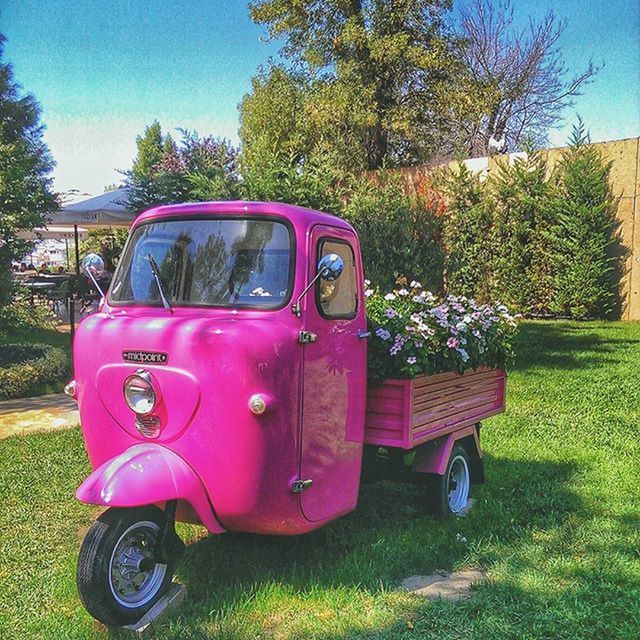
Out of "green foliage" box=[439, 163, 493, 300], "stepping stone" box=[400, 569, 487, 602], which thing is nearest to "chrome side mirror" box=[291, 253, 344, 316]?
"stepping stone" box=[400, 569, 487, 602]

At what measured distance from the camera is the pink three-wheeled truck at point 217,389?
10.6 ft

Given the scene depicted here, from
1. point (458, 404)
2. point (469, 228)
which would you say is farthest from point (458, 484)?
point (469, 228)

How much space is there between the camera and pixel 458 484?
199 inches

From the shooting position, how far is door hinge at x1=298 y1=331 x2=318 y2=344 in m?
3.40

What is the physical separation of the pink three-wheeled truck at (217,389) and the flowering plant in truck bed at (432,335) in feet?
0.64

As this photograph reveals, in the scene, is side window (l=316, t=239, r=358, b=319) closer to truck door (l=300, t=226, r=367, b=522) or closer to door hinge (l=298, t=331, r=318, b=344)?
truck door (l=300, t=226, r=367, b=522)

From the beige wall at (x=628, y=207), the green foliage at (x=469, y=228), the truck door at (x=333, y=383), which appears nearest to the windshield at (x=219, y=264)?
the truck door at (x=333, y=383)

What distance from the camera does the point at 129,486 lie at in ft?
10.1

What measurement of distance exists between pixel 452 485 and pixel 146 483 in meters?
2.61

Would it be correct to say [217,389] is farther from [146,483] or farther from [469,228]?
[469,228]

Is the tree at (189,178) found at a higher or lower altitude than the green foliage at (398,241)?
higher

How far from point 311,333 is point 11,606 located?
2039mm

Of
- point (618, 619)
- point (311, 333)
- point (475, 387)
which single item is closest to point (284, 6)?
point (475, 387)

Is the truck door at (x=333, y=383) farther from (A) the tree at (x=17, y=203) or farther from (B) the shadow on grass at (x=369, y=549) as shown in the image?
(A) the tree at (x=17, y=203)
